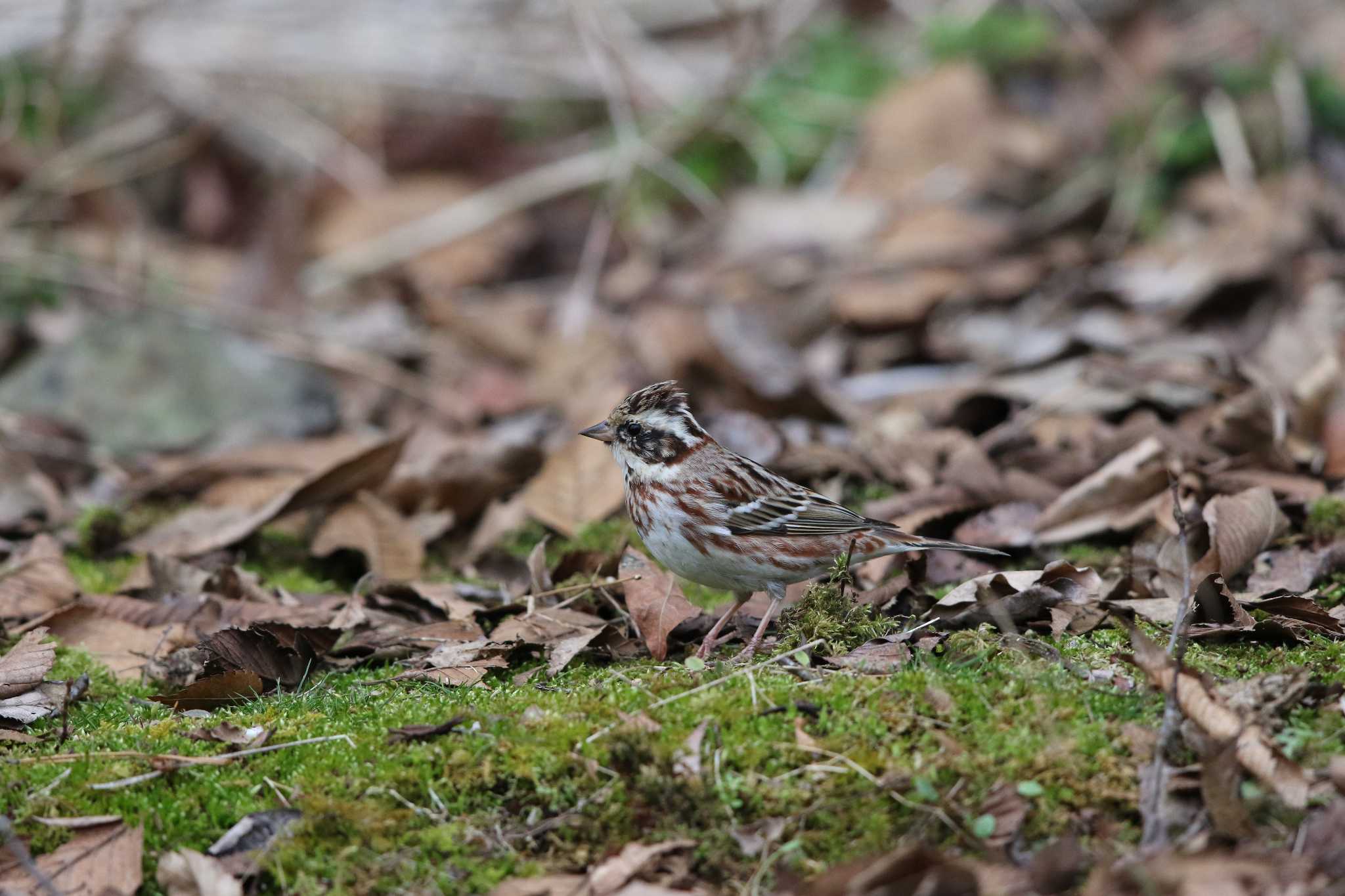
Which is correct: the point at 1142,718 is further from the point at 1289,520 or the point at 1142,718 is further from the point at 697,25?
the point at 697,25

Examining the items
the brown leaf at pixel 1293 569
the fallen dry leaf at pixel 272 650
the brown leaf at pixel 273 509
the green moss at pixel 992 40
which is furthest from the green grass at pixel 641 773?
the green moss at pixel 992 40

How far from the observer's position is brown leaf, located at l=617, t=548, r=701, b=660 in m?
4.74

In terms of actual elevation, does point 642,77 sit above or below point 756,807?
above

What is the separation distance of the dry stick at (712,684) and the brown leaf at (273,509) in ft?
9.29

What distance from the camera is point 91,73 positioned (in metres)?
11.4

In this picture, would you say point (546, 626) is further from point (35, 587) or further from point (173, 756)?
A: point (35, 587)

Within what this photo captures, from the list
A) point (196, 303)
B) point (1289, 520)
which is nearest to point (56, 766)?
point (1289, 520)

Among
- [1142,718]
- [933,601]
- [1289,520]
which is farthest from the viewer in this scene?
[1289,520]

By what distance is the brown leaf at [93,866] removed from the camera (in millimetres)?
3459

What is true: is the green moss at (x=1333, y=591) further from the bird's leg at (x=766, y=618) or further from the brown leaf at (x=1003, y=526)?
the bird's leg at (x=766, y=618)

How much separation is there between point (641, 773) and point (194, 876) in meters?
1.19

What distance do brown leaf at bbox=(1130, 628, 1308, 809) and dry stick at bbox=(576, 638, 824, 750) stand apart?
1051 mm

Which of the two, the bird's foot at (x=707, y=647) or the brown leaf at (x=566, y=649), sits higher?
the brown leaf at (x=566, y=649)

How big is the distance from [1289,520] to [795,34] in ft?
28.7
